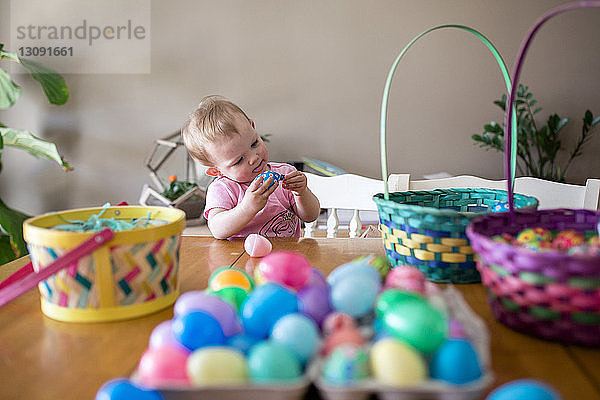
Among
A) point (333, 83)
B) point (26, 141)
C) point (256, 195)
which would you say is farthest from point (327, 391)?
point (333, 83)

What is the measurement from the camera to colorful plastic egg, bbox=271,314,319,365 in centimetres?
47

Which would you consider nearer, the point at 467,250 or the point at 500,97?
the point at 467,250

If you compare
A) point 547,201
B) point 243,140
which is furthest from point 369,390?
point 547,201

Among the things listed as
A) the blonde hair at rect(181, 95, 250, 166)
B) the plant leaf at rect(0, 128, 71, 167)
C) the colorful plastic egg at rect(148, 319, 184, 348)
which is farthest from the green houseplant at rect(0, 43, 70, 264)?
the colorful plastic egg at rect(148, 319, 184, 348)

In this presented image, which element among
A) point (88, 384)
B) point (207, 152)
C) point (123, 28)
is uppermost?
point (123, 28)

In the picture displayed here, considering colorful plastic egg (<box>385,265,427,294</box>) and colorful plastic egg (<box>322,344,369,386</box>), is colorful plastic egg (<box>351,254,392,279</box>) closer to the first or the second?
colorful plastic egg (<box>385,265,427,294</box>)

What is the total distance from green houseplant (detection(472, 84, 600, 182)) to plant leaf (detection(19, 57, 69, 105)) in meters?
2.10

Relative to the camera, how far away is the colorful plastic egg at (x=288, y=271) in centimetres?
61

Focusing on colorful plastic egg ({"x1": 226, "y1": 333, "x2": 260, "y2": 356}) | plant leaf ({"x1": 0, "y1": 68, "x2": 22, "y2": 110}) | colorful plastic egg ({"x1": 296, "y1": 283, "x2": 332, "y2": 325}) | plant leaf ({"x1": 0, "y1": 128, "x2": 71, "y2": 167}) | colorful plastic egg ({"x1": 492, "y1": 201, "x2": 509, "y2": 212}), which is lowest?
colorful plastic egg ({"x1": 226, "y1": 333, "x2": 260, "y2": 356})

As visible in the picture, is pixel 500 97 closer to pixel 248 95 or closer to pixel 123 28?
pixel 248 95

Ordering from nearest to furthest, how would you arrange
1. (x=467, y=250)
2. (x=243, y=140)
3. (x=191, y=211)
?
(x=467, y=250) < (x=243, y=140) < (x=191, y=211)

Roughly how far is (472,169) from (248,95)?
1.30 m

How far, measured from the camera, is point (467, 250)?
78 centimetres

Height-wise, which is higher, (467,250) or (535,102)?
(535,102)
